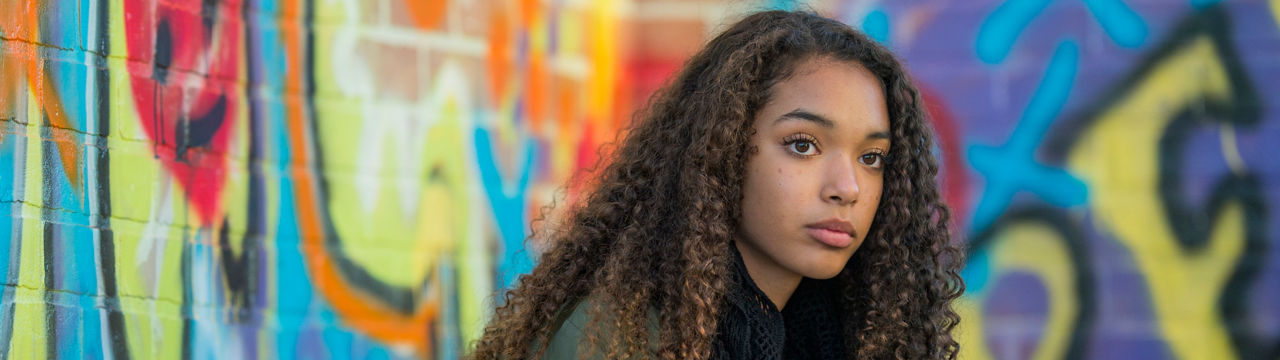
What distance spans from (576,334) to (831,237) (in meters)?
0.49

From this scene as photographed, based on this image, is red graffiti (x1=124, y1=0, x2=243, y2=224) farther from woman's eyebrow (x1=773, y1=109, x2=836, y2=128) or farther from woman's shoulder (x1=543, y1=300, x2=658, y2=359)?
woman's eyebrow (x1=773, y1=109, x2=836, y2=128)

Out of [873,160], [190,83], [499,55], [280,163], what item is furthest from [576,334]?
[499,55]

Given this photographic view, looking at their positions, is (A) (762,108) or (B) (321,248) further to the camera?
(B) (321,248)

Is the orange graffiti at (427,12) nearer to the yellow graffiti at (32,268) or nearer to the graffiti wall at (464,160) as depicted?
the graffiti wall at (464,160)

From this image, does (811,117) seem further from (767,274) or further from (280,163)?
(280,163)

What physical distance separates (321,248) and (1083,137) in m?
2.42

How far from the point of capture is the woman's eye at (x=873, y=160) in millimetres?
2531

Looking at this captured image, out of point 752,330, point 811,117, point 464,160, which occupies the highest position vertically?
point 464,160

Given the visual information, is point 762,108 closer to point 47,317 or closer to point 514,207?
point 47,317

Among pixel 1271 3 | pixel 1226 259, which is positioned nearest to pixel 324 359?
pixel 1226 259

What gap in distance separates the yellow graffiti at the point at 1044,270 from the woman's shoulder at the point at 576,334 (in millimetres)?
2158

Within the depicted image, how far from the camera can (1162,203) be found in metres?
4.27

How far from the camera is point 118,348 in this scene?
8.20ft

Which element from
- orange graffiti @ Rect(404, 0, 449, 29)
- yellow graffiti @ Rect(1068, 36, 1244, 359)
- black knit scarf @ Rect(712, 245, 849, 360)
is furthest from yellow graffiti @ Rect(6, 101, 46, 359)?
yellow graffiti @ Rect(1068, 36, 1244, 359)
